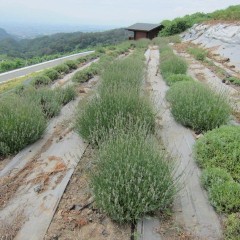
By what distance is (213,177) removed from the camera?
3172 millimetres

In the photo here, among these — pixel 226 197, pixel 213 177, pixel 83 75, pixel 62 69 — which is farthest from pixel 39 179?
pixel 62 69

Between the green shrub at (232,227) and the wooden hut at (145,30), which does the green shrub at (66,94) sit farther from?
the wooden hut at (145,30)

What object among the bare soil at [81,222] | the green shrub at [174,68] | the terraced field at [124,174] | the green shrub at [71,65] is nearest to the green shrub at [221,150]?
the terraced field at [124,174]

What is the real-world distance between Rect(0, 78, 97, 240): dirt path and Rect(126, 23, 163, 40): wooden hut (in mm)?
31010

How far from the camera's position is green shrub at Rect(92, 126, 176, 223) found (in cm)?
267

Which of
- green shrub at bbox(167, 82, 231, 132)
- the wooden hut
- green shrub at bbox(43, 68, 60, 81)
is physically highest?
green shrub at bbox(167, 82, 231, 132)

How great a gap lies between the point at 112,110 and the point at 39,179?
1.24m

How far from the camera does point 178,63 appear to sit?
8.62m

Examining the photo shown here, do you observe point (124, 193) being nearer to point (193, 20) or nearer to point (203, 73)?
point (203, 73)

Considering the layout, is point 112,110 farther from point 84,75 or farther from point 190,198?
point 84,75

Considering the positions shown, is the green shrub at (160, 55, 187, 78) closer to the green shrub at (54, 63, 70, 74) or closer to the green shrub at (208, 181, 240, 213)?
the green shrub at (54, 63, 70, 74)

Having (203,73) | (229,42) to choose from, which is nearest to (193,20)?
(229,42)

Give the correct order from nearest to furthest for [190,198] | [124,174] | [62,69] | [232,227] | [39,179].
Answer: [232,227] < [124,174] < [190,198] < [39,179] < [62,69]

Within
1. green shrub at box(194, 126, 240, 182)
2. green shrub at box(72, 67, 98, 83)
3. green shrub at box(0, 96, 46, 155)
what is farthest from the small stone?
green shrub at box(72, 67, 98, 83)
